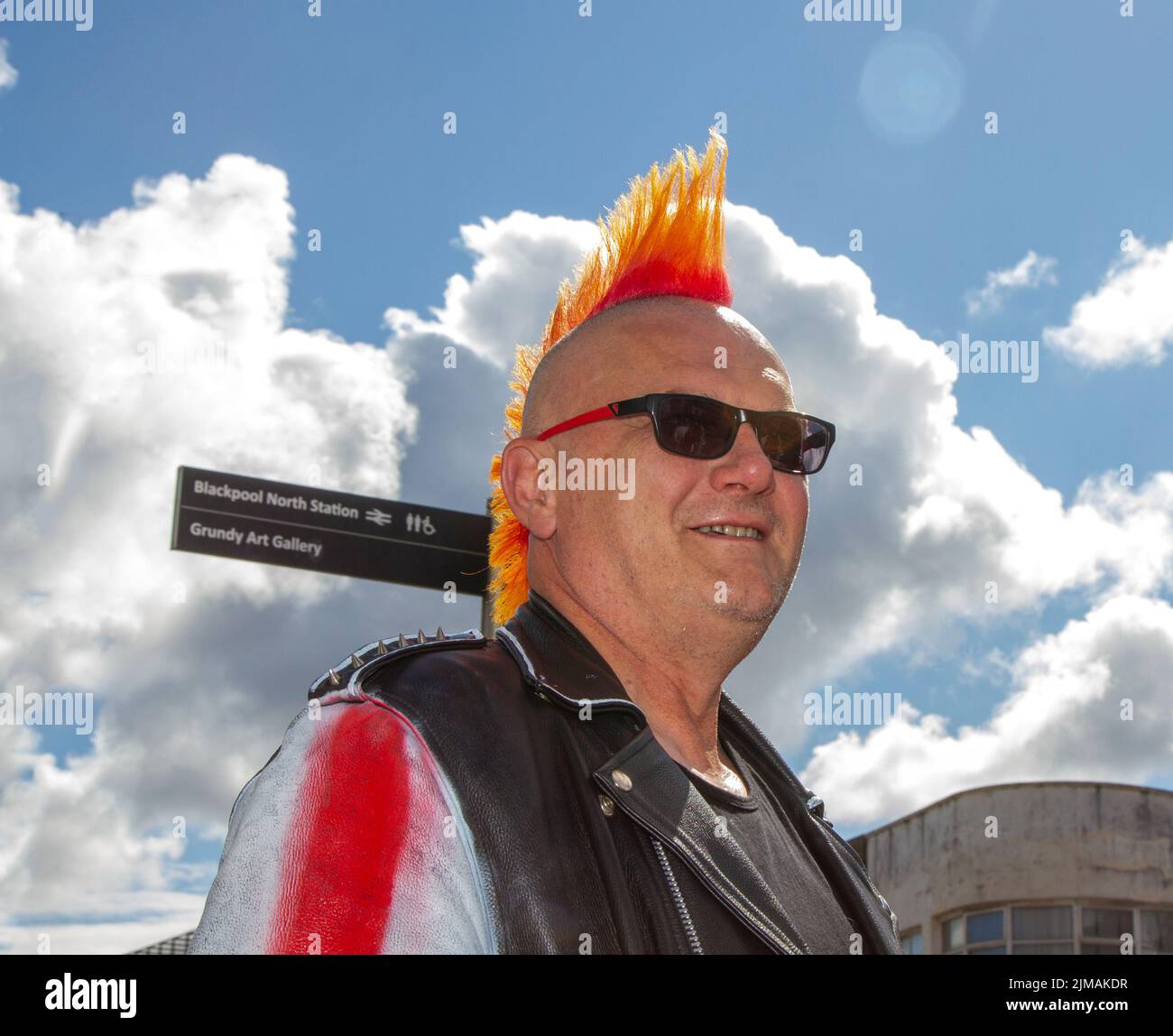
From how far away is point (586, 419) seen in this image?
2.59 meters

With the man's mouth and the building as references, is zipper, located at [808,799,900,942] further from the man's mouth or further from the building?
the building

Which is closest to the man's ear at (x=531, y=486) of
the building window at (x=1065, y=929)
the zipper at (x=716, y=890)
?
the zipper at (x=716, y=890)

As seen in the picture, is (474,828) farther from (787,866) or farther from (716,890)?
(787,866)

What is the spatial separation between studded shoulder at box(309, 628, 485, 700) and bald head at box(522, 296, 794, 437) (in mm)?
583

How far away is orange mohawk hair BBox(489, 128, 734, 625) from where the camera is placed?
9.61 feet

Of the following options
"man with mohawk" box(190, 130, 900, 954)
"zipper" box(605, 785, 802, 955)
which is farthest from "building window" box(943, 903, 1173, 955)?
"zipper" box(605, 785, 802, 955)

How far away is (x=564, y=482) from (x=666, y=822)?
789 millimetres

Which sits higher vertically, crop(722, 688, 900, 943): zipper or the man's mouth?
the man's mouth

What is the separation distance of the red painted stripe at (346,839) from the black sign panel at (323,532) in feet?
13.3

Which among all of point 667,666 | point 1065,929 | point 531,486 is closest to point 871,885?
point 667,666

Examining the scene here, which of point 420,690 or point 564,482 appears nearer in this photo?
point 420,690
